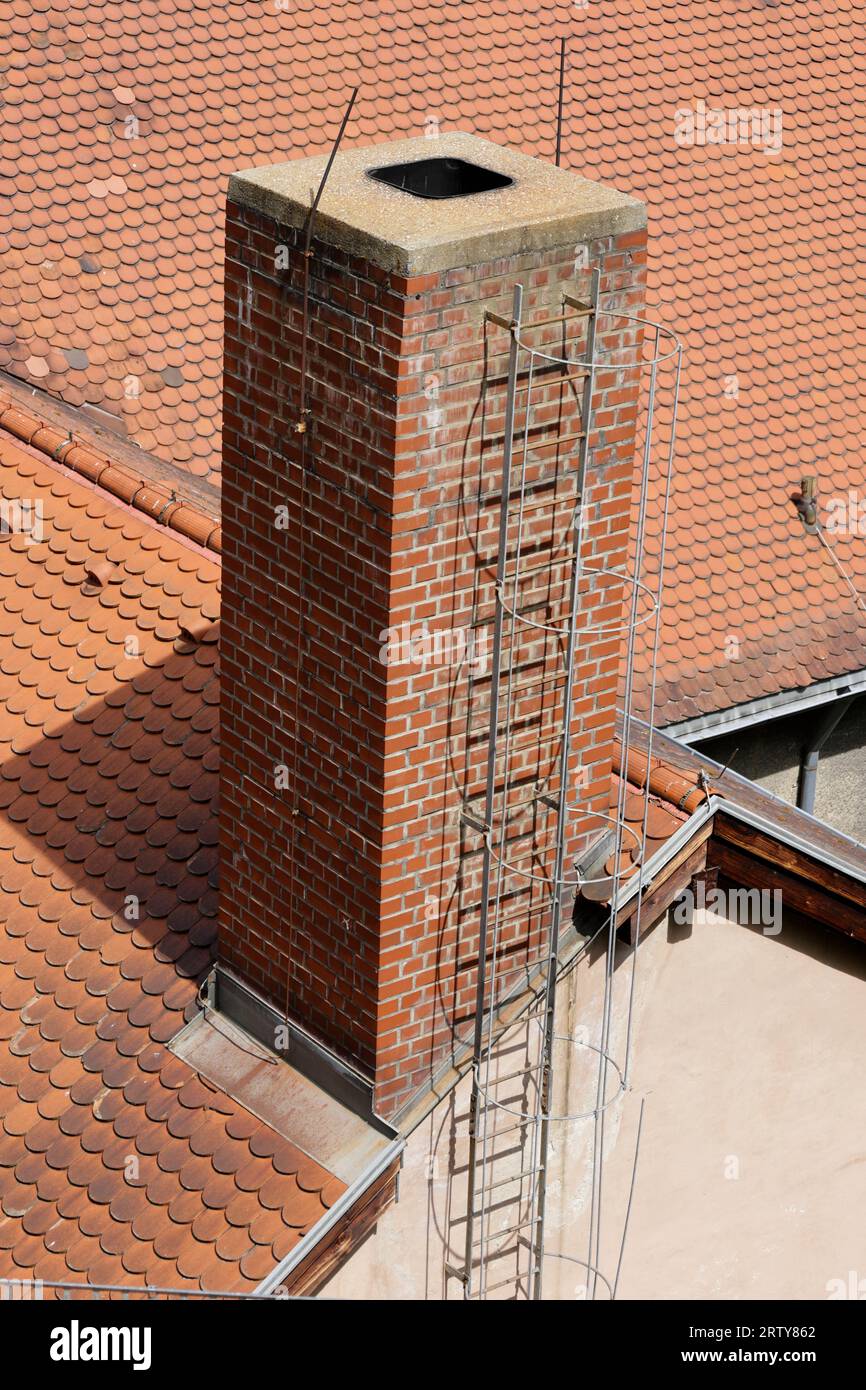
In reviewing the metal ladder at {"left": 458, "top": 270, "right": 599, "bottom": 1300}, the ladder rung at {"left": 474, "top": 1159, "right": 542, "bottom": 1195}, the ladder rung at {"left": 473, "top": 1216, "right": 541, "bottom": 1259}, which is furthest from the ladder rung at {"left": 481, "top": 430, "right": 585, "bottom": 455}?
the ladder rung at {"left": 473, "top": 1216, "right": 541, "bottom": 1259}

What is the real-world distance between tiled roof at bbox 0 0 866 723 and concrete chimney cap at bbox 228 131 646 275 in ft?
22.7

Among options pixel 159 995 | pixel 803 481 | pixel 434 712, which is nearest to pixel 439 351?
pixel 434 712

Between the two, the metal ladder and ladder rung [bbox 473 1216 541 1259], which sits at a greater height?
the metal ladder

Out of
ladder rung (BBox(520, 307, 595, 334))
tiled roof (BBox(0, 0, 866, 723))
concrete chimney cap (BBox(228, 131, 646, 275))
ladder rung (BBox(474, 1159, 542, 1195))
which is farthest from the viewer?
tiled roof (BBox(0, 0, 866, 723))

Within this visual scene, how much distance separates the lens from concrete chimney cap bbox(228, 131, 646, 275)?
22.4 feet

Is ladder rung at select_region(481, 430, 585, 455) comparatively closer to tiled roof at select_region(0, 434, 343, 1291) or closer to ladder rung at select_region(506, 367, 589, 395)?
ladder rung at select_region(506, 367, 589, 395)

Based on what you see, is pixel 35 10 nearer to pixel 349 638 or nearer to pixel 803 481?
pixel 803 481

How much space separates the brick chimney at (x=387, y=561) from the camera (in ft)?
22.8

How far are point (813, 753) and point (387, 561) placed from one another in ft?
32.4

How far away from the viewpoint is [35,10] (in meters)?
15.2

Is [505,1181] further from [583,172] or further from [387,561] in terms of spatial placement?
[583,172]

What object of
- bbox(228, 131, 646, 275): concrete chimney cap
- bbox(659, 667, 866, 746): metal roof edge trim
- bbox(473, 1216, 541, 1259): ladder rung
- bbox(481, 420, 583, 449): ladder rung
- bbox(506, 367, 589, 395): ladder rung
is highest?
bbox(228, 131, 646, 275): concrete chimney cap

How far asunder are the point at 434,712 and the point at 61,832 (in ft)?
8.15

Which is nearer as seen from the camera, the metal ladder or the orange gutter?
the metal ladder
